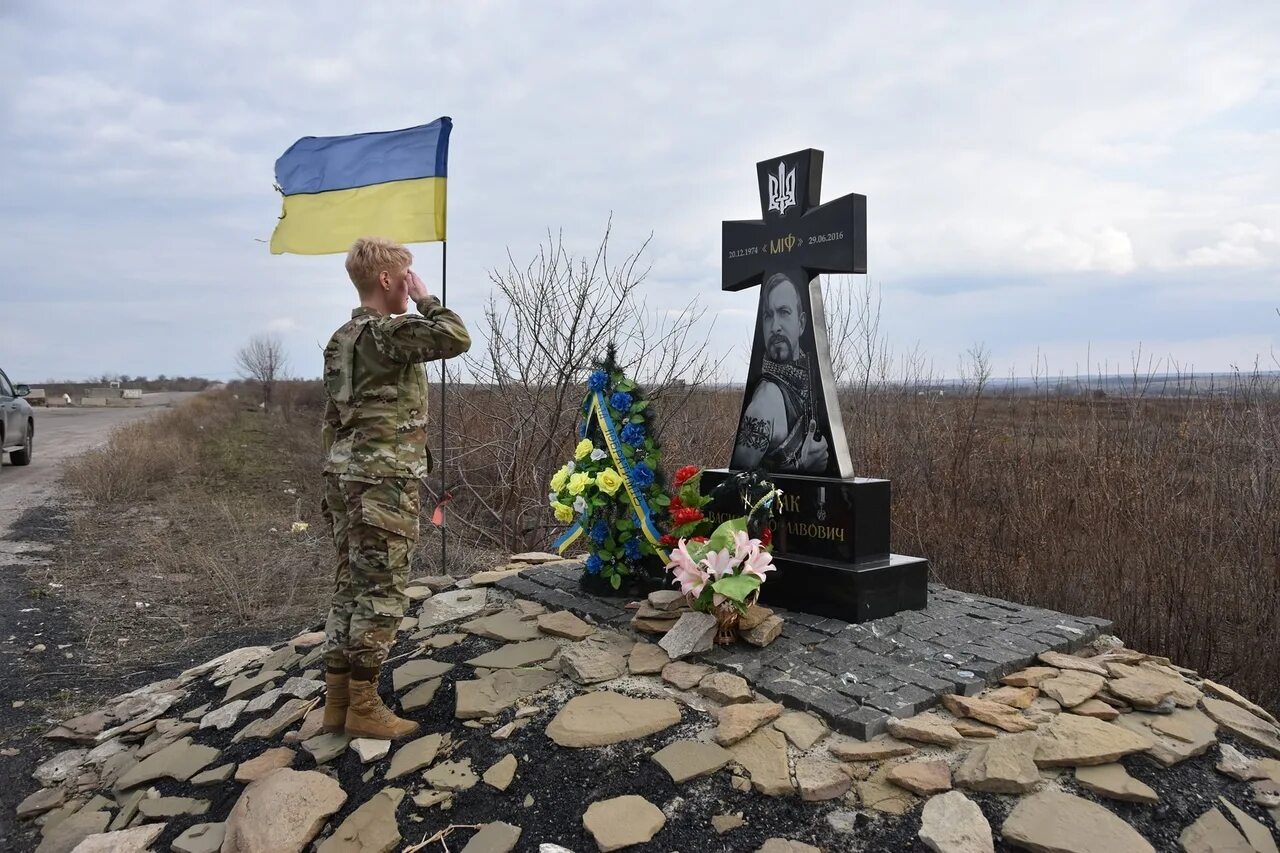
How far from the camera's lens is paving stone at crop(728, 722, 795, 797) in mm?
2836

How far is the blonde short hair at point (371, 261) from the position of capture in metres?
3.26

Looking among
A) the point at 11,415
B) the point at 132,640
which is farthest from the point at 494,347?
the point at 11,415

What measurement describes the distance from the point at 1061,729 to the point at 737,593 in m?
1.37

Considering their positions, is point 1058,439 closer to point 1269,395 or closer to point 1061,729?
point 1269,395

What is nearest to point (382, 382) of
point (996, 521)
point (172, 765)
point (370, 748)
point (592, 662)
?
point (370, 748)

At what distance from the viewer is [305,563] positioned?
7645 millimetres

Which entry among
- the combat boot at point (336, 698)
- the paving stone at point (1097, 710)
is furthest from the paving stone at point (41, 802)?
the paving stone at point (1097, 710)

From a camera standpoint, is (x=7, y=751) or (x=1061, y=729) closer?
(x=1061, y=729)

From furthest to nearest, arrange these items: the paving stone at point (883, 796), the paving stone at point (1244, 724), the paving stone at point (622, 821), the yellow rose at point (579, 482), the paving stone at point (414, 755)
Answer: the yellow rose at point (579, 482) → the paving stone at point (1244, 724) → the paving stone at point (414, 755) → the paving stone at point (883, 796) → the paving stone at point (622, 821)

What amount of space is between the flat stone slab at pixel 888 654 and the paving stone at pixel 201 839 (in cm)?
197

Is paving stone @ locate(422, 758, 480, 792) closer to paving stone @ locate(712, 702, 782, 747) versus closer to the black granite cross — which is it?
paving stone @ locate(712, 702, 782, 747)

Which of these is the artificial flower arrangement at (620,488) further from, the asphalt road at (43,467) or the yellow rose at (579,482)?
the asphalt road at (43,467)

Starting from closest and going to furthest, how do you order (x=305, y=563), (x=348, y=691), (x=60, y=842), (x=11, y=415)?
1. (x=60, y=842)
2. (x=348, y=691)
3. (x=305, y=563)
4. (x=11, y=415)

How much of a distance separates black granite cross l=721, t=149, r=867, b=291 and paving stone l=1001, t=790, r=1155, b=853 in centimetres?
287
